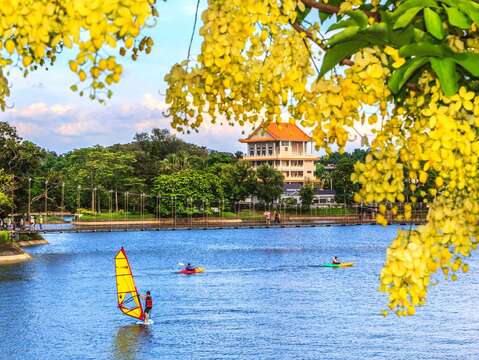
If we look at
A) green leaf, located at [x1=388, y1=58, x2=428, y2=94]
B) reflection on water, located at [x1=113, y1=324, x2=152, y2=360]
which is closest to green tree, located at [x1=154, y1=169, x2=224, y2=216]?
reflection on water, located at [x1=113, y1=324, x2=152, y2=360]

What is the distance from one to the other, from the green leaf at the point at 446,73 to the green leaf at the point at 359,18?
17.7 inches

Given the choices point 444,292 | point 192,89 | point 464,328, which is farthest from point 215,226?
point 192,89

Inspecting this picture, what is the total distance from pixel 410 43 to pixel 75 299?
5635 centimetres

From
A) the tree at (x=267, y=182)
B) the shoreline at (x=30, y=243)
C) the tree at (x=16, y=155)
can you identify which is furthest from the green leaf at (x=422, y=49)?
the tree at (x=267, y=182)

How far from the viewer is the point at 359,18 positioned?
4809 millimetres

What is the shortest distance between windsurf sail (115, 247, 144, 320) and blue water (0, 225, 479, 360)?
0.77 m

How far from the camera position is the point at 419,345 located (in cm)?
4159

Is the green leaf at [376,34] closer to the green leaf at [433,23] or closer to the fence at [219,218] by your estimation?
the green leaf at [433,23]

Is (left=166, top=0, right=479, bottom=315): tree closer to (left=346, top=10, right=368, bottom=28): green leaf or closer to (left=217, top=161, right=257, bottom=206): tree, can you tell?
(left=346, top=10, right=368, bottom=28): green leaf

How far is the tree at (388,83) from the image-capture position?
470cm

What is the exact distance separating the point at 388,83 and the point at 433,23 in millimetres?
462

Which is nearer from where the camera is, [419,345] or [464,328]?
[419,345]

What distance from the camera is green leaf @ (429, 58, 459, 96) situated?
4.77m

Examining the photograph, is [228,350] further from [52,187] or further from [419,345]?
[52,187]
